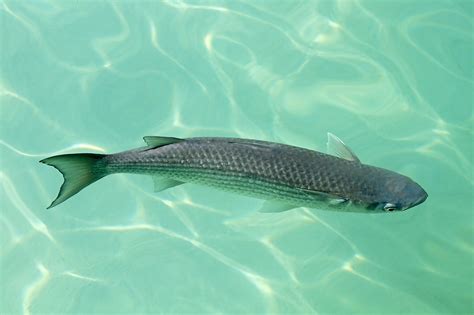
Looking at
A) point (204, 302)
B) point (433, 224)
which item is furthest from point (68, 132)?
point (433, 224)

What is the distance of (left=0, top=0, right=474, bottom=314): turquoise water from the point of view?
14.9ft

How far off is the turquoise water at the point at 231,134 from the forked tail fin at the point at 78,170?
129 centimetres

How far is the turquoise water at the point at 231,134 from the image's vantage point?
4555 millimetres

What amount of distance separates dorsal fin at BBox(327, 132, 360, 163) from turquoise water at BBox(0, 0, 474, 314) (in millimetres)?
1058

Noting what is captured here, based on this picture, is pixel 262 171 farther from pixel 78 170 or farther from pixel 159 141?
pixel 78 170

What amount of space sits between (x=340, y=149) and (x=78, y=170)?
6.09 ft

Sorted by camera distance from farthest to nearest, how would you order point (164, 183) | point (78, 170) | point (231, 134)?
point (231, 134) → point (164, 183) → point (78, 170)

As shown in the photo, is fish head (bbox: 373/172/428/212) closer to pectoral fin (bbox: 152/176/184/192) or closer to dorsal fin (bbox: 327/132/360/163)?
dorsal fin (bbox: 327/132/360/163)

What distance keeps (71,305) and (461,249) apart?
3.38 metres

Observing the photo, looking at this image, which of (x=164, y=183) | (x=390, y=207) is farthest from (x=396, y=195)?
(x=164, y=183)

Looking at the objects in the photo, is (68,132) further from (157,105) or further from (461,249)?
(461,249)

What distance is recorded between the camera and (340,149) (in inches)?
156

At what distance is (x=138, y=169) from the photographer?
3.66 meters

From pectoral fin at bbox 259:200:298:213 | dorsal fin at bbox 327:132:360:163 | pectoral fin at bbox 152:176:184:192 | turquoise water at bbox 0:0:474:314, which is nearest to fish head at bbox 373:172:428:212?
dorsal fin at bbox 327:132:360:163
